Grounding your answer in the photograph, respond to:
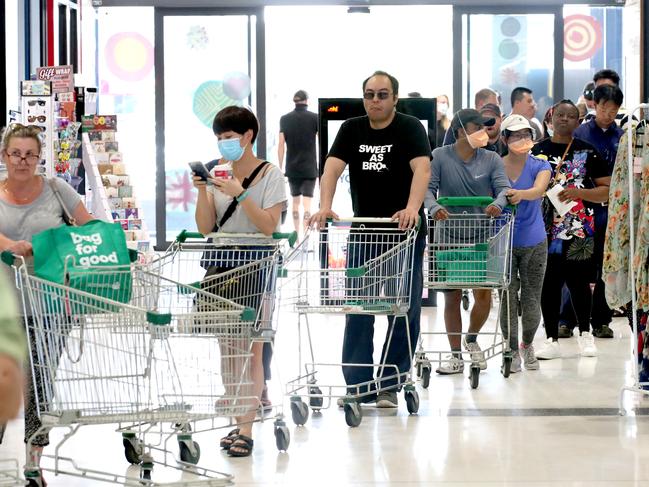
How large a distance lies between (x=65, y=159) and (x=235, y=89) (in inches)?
223

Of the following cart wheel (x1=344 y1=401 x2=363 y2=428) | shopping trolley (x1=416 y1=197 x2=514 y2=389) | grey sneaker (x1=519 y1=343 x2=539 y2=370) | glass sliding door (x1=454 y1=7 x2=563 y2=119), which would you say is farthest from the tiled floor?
glass sliding door (x1=454 y1=7 x2=563 y2=119)

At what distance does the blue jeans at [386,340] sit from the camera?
6.52 metres

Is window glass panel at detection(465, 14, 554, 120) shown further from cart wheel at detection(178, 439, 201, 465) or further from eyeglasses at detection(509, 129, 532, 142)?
cart wheel at detection(178, 439, 201, 465)

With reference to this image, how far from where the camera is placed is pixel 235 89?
54.6 feet

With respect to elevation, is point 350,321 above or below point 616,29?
below

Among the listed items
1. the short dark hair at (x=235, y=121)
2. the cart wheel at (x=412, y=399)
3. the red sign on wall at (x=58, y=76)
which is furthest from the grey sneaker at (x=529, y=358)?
the red sign on wall at (x=58, y=76)

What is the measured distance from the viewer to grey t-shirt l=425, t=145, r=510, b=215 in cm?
736

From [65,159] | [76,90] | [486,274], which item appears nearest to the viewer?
[486,274]

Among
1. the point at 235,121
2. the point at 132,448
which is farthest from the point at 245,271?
the point at 132,448

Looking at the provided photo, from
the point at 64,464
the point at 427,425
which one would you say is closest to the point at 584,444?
the point at 427,425

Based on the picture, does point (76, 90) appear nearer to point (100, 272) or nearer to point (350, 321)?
point (350, 321)

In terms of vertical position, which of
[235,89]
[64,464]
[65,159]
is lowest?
[64,464]

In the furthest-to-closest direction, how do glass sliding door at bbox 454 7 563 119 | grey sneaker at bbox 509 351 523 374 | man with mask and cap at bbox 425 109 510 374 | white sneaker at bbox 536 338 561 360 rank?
glass sliding door at bbox 454 7 563 119
white sneaker at bbox 536 338 561 360
grey sneaker at bbox 509 351 523 374
man with mask and cap at bbox 425 109 510 374

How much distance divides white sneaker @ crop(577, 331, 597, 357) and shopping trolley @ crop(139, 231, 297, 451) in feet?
11.6
